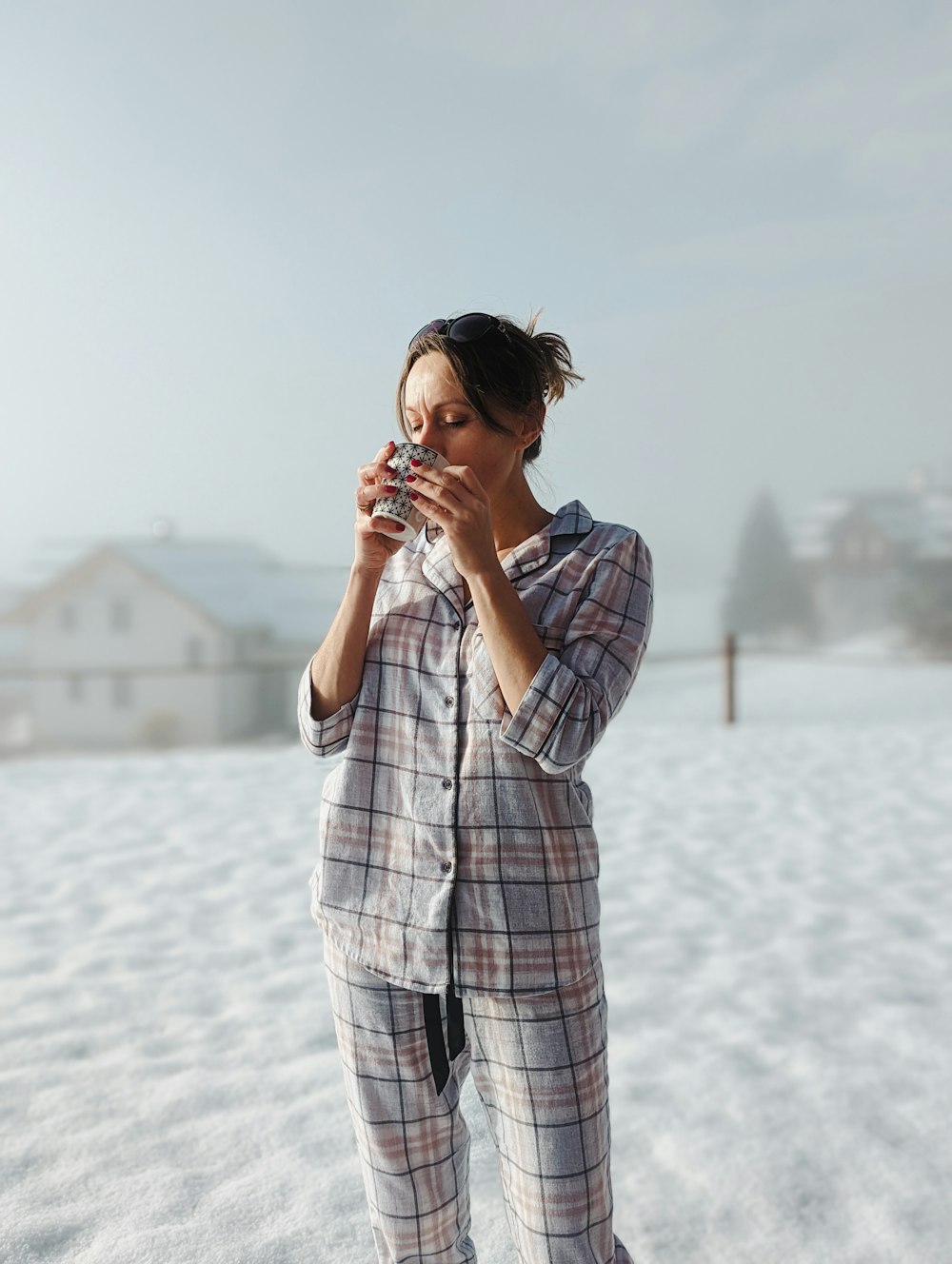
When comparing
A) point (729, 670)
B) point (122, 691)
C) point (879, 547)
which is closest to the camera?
point (729, 670)

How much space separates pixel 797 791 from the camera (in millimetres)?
4066

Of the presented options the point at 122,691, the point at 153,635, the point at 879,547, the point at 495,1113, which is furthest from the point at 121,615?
the point at 495,1113

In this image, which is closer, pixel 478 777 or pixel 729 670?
pixel 478 777

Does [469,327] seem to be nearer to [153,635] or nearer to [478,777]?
[478,777]

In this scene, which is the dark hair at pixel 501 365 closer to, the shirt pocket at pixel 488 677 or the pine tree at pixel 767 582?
the shirt pocket at pixel 488 677

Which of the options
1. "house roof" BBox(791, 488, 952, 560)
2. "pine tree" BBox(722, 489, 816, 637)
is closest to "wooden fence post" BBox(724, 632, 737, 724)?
"house roof" BBox(791, 488, 952, 560)

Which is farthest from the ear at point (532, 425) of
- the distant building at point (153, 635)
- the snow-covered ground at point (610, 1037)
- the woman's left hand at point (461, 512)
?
the distant building at point (153, 635)

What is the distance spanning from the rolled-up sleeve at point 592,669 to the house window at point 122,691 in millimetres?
19003

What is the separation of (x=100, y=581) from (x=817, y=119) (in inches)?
556

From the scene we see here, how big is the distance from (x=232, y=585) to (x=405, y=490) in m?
18.2

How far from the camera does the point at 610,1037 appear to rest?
6.48ft

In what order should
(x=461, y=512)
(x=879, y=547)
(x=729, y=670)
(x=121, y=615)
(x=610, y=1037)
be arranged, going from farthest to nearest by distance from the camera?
(x=121, y=615), (x=879, y=547), (x=729, y=670), (x=610, y=1037), (x=461, y=512)

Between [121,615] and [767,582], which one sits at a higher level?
[767,582]

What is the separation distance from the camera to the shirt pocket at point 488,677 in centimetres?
84
